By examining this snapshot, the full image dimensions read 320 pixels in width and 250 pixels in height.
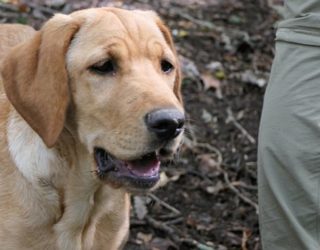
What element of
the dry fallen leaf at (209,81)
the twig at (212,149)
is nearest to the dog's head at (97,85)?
the twig at (212,149)

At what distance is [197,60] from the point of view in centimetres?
728

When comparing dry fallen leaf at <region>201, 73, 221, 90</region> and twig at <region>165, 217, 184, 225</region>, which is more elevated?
twig at <region>165, 217, 184, 225</region>

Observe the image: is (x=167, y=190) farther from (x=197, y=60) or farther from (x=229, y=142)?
(x=197, y=60)

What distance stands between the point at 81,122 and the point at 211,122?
2852mm

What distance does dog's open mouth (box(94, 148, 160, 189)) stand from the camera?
3437 mm

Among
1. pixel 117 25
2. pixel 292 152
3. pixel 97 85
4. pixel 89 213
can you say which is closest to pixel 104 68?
pixel 97 85

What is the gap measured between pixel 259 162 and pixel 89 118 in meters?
1.01

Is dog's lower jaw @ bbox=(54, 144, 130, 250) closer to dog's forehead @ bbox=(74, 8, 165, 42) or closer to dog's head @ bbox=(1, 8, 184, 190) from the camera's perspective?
dog's head @ bbox=(1, 8, 184, 190)

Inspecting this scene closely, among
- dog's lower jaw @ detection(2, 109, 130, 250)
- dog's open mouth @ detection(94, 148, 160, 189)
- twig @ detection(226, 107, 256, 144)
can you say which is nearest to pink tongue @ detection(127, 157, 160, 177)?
dog's open mouth @ detection(94, 148, 160, 189)

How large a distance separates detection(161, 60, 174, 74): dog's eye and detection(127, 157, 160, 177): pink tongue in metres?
0.53

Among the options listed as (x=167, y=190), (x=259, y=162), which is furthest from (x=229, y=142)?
(x=259, y=162)

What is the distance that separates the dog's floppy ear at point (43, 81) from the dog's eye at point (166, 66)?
48cm

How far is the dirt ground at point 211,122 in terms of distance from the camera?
16.5 ft

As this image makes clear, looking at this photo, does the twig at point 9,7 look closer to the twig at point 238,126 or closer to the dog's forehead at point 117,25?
the twig at point 238,126
